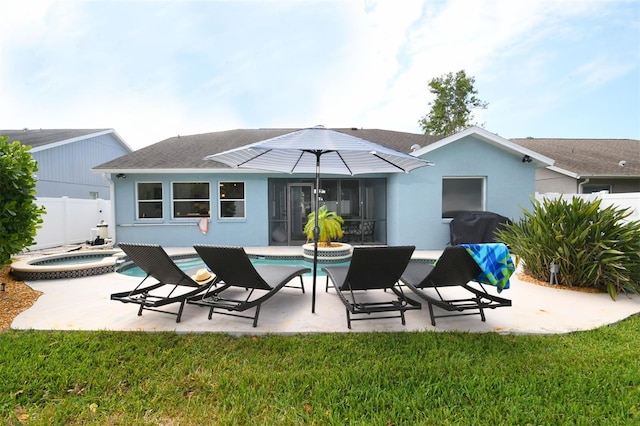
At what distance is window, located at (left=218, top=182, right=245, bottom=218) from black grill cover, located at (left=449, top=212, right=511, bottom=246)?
7.68m

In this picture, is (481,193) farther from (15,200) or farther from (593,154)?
(15,200)

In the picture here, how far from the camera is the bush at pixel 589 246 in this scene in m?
5.39

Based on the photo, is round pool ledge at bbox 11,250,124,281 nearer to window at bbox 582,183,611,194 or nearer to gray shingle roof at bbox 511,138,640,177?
gray shingle roof at bbox 511,138,640,177

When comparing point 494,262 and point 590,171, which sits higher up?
point 590,171

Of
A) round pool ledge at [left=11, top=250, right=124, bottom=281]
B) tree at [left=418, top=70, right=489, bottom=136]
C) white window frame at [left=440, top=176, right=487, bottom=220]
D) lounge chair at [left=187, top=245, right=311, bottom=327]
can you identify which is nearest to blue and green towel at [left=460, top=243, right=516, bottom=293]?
lounge chair at [left=187, top=245, right=311, bottom=327]

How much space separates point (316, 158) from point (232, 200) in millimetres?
7067

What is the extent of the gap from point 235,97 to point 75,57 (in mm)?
8005

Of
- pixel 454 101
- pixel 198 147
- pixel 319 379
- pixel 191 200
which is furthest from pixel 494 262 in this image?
pixel 454 101

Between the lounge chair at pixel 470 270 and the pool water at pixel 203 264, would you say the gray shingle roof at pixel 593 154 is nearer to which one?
the pool water at pixel 203 264

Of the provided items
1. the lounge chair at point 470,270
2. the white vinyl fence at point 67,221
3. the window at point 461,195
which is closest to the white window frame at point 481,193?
the window at point 461,195

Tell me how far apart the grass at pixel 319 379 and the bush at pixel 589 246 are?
227cm

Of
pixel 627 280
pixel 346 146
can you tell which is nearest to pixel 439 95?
pixel 627 280

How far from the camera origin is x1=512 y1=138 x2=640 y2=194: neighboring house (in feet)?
45.1

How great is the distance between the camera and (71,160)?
53.8 feet
